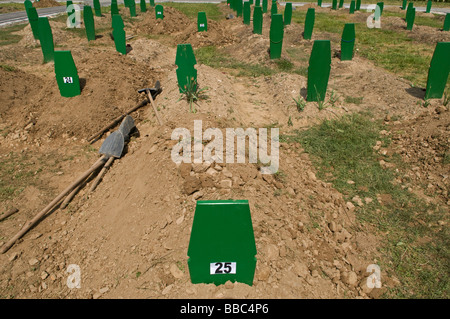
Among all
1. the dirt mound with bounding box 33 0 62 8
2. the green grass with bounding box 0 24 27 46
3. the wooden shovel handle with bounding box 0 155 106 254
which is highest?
the dirt mound with bounding box 33 0 62 8

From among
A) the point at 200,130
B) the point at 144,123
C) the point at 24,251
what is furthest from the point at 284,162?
the point at 24,251

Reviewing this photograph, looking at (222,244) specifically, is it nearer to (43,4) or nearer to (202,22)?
(202,22)

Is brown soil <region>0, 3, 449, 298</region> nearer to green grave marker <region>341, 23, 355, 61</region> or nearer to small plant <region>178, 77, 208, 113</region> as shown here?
small plant <region>178, 77, 208, 113</region>

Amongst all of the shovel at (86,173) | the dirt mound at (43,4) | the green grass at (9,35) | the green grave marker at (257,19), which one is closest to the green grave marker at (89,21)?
the green grass at (9,35)

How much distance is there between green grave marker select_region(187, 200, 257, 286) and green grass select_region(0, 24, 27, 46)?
1427 cm

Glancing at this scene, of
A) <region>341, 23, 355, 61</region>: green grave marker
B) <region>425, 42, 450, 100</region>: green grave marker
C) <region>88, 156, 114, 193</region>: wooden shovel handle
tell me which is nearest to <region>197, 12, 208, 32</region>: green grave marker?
<region>341, 23, 355, 61</region>: green grave marker

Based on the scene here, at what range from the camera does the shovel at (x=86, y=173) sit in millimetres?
3879

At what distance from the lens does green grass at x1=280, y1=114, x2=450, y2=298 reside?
330 cm

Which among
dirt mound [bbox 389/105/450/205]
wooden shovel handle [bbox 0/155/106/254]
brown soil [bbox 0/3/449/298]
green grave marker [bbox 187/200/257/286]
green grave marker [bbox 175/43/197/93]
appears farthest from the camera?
green grave marker [bbox 175/43/197/93]

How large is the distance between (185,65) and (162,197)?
338cm

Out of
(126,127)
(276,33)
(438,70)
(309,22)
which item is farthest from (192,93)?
(309,22)

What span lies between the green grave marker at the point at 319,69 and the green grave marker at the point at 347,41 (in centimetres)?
383

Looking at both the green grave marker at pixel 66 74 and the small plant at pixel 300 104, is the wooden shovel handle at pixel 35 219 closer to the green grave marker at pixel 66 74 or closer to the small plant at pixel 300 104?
the green grave marker at pixel 66 74

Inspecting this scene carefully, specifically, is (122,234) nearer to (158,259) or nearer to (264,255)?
(158,259)
